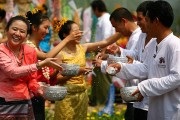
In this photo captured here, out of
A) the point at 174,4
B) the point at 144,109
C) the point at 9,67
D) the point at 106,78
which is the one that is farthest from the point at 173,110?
the point at 174,4

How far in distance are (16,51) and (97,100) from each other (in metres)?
4.79

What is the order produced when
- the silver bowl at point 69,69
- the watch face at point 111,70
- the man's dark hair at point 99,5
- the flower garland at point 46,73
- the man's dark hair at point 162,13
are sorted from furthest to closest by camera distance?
the man's dark hair at point 99,5 < the flower garland at point 46,73 < the silver bowl at point 69,69 < the watch face at point 111,70 < the man's dark hair at point 162,13

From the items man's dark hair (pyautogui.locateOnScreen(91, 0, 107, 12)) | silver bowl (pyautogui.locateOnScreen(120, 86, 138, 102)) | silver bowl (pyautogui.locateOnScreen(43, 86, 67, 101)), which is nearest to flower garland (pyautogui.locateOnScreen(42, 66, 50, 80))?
silver bowl (pyautogui.locateOnScreen(43, 86, 67, 101))

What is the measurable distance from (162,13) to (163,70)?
A: 0.46 m

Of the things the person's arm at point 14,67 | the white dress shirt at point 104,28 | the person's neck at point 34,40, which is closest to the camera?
the person's arm at point 14,67

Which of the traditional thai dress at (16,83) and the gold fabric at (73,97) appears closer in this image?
the traditional thai dress at (16,83)

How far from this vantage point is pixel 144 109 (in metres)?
5.45

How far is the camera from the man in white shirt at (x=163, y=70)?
425cm

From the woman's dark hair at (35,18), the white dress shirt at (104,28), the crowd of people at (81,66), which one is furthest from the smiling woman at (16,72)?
the white dress shirt at (104,28)

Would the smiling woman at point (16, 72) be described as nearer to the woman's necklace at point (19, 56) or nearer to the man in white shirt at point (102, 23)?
the woman's necklace at point (19, 56)

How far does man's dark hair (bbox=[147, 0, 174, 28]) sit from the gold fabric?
1.73 meters

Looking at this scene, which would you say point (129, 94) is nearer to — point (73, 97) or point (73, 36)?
point (73, 36)

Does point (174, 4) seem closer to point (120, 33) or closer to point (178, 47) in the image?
point (120, 33)

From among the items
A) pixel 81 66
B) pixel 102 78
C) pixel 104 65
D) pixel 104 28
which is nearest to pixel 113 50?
pixel 81 66
